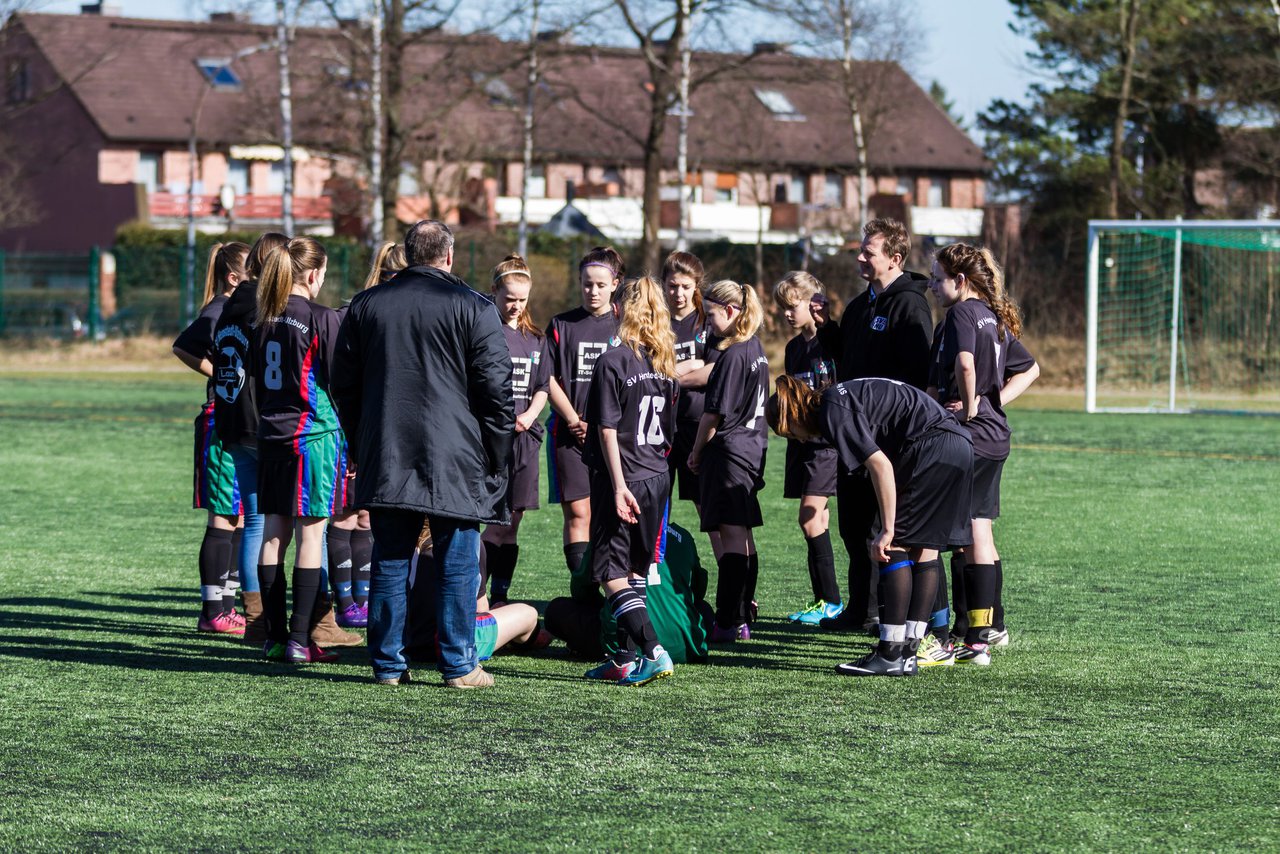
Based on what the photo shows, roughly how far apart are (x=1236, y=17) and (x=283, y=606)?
1286 inches

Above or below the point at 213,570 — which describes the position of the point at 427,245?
above

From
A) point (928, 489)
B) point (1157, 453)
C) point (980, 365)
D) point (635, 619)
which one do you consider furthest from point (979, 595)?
point (1157, 453)

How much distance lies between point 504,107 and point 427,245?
3675 centimetres

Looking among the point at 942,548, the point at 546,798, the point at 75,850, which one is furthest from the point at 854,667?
the point at 75,850

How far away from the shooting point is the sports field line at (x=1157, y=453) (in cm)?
1723

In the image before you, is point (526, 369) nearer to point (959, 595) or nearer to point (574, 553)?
point (574, 553)

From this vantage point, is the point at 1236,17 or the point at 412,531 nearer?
the point at 412,531

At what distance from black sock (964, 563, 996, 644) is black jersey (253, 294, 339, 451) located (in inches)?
114

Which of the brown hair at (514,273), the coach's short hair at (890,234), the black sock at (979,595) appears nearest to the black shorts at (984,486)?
the black sock at (979,595)

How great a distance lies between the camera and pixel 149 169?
56.5 metres

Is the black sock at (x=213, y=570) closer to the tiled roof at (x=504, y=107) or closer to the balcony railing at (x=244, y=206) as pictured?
the tiled roof at (x=504, y=107)

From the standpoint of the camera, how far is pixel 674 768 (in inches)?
208

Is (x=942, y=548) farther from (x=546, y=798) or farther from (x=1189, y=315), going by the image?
(x=1189, y=315)

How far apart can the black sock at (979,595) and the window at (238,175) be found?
53.6 metres
